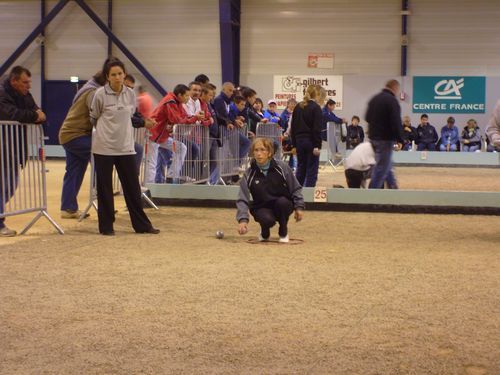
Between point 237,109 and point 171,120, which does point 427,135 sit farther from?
point 171,120

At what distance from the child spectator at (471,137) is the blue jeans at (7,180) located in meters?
16.7

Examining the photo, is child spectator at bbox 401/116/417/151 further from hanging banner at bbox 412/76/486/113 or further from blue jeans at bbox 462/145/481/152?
blue jeans at bbox 462/145/481/152

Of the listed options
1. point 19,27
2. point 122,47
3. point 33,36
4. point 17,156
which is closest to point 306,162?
point 17,156

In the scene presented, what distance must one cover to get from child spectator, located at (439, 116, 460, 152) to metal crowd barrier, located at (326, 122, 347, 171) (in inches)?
161

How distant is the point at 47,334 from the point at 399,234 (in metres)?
4.35

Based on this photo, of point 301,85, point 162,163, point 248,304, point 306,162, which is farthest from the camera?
point 301,85

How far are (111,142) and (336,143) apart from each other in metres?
12.6

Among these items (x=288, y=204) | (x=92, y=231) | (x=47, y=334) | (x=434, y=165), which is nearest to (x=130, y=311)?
(x=47, y=334)

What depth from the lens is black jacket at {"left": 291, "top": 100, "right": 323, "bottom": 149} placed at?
31.8 ft

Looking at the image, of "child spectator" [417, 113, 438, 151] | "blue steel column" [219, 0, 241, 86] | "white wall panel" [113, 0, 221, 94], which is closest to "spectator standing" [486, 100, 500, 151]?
"child spectator" [417, 113, 438, 151]

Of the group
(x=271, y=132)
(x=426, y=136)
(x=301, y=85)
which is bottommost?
(x=426, y=136)

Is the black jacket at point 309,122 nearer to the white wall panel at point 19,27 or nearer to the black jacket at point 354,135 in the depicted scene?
the black jacket at point 354,135

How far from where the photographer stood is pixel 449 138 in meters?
22.1

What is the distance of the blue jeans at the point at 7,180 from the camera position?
7.08m
